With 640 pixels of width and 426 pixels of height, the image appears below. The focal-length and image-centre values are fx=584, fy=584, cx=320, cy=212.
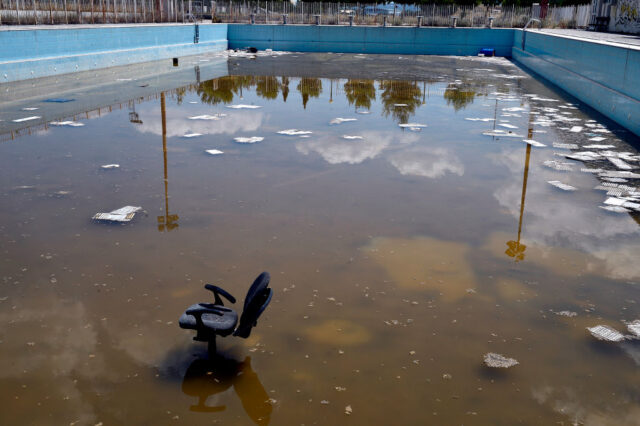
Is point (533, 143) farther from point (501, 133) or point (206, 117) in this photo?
point (206, 117)

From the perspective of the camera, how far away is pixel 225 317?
4.28 m

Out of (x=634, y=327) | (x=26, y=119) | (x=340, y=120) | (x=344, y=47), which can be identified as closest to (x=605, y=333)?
(x=634, y=327)

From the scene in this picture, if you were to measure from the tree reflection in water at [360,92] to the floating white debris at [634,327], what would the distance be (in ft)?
38.2

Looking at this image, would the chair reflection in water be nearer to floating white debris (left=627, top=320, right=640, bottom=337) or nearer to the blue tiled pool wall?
floating white debris (left=627, top=320, right=640, bottom=337)

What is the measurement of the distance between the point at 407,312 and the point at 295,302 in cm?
100

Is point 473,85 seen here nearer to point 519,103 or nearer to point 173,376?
point 519,103

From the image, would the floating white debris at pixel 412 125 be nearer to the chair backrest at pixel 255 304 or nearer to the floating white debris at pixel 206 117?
the floating white debris at pixel 206 117

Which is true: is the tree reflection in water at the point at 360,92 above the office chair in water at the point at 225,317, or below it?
above

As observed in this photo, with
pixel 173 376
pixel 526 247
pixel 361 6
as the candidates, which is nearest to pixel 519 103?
pixel 526 247

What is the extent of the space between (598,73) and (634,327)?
45.3 ft

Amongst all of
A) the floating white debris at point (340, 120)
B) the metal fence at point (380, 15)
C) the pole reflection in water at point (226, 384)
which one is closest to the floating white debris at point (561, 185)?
the floating white debris at point (340, 120)

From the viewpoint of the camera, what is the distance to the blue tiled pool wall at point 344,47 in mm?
15362

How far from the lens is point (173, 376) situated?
416 centimetres

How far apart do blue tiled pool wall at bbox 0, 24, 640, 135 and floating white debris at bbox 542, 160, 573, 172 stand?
13.0 feet
